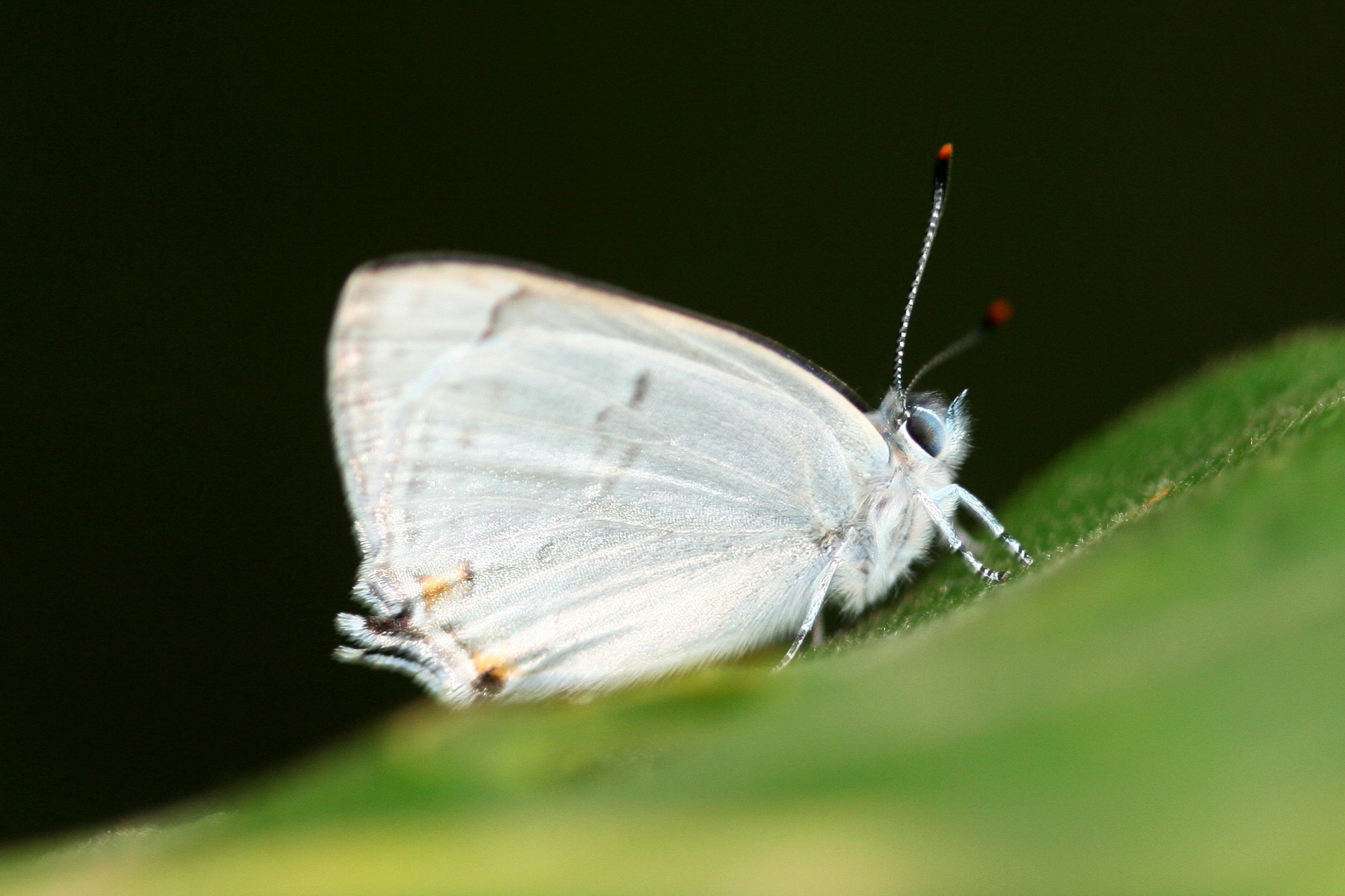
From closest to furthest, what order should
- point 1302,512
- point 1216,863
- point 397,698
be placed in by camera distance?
point 1216,863 → point 1302,512 → point 397,698

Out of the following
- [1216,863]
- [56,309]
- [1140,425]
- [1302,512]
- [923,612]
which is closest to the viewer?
[1216,863]

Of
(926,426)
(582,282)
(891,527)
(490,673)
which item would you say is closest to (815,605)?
(891,527)

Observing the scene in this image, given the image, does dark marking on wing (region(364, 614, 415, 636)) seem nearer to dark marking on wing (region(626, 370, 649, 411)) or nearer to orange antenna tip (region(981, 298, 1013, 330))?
dark marking on wing (region(626, 370, 649, 411))

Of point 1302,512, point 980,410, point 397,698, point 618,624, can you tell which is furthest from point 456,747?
point 980,410

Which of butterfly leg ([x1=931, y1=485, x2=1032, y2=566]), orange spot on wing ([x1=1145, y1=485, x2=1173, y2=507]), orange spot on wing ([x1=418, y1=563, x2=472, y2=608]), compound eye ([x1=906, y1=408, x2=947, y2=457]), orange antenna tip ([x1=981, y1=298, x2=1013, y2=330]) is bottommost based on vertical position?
butterfly leg ([x1=931, y1=485, x2=1032, y2=566])

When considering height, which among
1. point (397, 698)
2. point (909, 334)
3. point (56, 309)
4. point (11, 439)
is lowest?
point (397, 698)

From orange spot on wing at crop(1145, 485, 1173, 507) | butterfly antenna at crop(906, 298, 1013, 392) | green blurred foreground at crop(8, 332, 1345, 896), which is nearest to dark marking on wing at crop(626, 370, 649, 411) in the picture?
butterfly antenna at crop(906, 298, 1013, 392)

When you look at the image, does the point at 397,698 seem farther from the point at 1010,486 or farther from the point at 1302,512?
the point at 1302,512

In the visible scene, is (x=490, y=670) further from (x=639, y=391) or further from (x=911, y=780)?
(x=911, y=780)
